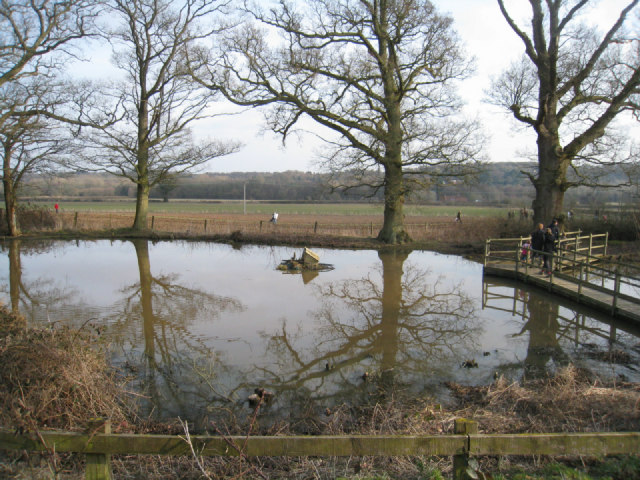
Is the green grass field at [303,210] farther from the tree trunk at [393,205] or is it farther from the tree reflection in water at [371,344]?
the tree reflection in water at [371,344]

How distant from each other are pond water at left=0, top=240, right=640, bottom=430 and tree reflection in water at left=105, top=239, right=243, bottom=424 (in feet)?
0.11

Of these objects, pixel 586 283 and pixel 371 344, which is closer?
pixel 371 344

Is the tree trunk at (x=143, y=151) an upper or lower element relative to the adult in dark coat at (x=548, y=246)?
upper

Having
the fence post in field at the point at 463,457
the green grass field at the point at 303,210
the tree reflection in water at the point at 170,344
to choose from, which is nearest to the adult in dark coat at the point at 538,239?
the tree reflection in water at the point at 170,344

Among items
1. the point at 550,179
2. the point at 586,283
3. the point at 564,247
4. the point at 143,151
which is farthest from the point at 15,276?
the point at 550,179

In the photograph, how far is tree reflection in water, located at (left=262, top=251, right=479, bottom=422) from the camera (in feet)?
23.2

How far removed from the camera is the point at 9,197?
27297mm

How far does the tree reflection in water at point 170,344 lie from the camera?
21.6 ft

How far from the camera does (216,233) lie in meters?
28.0

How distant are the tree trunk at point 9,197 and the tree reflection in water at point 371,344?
874 inches

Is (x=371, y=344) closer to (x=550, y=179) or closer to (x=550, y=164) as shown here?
(x=550, y=179)

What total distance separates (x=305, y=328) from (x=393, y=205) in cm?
1471

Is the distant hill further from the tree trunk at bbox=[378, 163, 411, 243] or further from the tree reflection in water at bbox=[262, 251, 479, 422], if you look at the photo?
the tree reflection in water at bbox=[262, 251, 479, 422]

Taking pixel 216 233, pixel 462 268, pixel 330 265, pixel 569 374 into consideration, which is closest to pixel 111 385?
pixel 569 374
